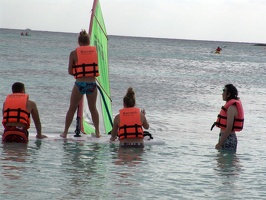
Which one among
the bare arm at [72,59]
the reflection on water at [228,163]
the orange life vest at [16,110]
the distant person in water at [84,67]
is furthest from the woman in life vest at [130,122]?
the orange life vest at [16,110]

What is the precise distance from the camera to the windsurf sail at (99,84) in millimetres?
11497

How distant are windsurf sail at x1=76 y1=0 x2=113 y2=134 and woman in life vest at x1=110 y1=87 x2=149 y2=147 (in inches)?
43.8

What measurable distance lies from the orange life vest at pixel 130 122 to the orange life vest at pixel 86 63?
2.41 feet

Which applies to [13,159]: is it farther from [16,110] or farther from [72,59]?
[72,59]

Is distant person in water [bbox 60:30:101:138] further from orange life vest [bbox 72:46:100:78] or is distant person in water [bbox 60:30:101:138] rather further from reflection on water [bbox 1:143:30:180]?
reflection on water [bbox 1:143:30:180]

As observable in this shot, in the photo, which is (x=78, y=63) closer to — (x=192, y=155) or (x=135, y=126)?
(x=135, y=126)

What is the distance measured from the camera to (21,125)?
33.1ft

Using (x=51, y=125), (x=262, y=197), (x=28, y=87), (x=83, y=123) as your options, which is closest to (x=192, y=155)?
(x=83, y=123)

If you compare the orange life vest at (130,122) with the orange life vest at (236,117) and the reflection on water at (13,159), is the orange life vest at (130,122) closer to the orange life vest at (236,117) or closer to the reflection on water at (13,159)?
the orange life vest at (236,117)

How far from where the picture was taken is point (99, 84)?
11.4 meters

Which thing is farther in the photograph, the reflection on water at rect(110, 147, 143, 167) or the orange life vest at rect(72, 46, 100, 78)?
the orange life vest at rect(72, 46, 100, 78)

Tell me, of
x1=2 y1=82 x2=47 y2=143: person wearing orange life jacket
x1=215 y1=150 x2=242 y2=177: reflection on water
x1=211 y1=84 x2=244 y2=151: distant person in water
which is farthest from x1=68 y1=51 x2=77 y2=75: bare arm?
x1=215 y1=150 x2=242 y2=177: reflection on water

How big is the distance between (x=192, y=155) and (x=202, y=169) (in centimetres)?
130

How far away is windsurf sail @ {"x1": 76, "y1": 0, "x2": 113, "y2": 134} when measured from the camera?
37.7ft
